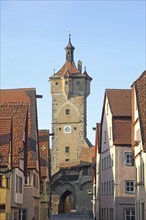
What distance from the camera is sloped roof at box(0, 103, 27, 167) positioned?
26188 mm

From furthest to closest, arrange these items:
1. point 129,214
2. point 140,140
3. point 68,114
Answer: point 68,114 → point 129,214 → point 140,140

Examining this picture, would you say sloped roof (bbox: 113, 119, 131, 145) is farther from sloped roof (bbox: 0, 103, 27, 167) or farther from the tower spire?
the tower spire

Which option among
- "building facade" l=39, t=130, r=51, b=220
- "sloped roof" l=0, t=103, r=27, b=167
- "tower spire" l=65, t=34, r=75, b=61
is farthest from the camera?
"tower spire" l=65, t=34, r=75, b=61

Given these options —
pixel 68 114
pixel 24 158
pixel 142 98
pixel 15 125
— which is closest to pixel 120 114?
pixel 142 98

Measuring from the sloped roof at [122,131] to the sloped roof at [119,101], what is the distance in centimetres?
58

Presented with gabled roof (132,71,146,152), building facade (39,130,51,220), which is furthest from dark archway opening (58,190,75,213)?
gabled roof (132,71,146,152)

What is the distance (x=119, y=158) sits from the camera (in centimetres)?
3775

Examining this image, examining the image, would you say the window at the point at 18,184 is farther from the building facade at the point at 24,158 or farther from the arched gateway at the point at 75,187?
the arched gateway at the point at 75,187

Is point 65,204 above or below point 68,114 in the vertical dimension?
below

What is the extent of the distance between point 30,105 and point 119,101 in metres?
6.64

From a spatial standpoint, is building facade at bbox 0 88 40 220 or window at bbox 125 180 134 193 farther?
window at bbox 125 180 134 193

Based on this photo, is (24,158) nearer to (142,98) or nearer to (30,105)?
(142,98)

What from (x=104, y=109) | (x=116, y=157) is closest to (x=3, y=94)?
(x=104, y=109)

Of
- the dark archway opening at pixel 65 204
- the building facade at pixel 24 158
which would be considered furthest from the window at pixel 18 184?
the dark archway opening at pixel 65 204
